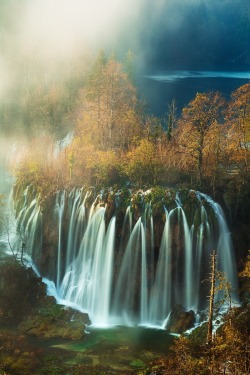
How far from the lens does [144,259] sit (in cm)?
3581

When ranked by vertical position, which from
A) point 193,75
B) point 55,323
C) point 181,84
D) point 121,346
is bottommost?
point 121,346

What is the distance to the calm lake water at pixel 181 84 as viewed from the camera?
87.1 meters

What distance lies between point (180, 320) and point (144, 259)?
653 cm

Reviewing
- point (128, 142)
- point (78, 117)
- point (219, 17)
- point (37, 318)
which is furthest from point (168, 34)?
point (37, 318)

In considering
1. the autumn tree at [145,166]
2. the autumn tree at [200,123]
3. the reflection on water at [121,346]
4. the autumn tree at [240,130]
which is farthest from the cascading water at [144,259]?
the autumn tree at [240,130]

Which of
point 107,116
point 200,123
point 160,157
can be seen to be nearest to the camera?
point 200,123

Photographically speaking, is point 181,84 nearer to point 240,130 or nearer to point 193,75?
point 193,75

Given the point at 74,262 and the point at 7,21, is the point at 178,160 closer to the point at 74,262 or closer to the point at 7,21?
the point at 74,262

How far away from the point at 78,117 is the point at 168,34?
220 ft

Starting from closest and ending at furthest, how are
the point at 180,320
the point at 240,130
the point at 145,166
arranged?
the point at 180,320
the point at 240,130
the point at 145,166

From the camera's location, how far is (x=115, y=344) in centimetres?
2906

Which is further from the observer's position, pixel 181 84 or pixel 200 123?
pixel 181 84

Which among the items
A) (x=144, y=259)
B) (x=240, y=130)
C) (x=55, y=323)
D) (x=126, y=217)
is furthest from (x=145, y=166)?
(x=55, y=323)

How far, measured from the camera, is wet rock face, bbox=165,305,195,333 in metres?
31.1
